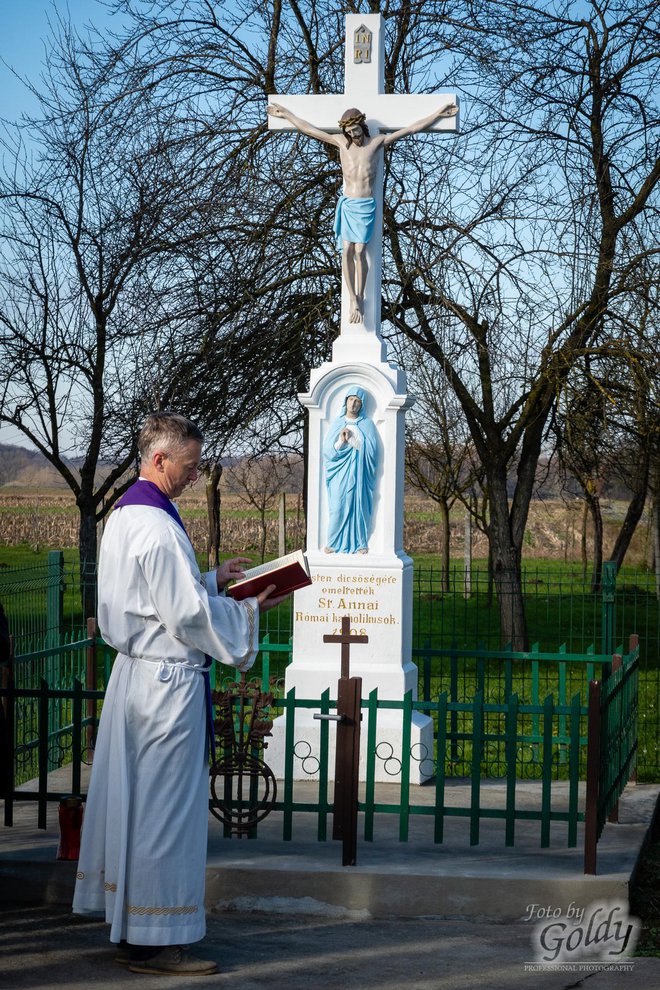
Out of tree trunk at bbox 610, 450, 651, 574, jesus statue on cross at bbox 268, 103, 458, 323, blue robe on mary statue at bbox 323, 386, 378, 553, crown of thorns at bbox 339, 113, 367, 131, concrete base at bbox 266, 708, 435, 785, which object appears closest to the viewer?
concrete base at bbox 266, 708, 435, 785

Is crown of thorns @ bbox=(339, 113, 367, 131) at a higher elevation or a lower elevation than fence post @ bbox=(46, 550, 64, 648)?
higher

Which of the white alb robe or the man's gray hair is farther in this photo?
the man's gray hair

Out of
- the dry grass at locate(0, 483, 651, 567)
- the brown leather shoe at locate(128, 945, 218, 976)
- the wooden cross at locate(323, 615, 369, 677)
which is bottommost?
the brown leather shoe at locate(128, 945, 218, 976)

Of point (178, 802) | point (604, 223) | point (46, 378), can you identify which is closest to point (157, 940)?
point (178, 802)

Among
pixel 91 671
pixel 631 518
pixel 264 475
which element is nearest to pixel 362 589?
pixel 91 671

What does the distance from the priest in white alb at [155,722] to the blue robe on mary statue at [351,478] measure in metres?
3.07

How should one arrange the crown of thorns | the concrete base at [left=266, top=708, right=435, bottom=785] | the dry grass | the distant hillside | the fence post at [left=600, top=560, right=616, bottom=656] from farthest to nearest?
the distant hillside < the dry grass < the fence post at [left=600, top=560, right=616, bottom=656] < the crown of thorns < the concrete base at [left=266, top=708, right=435, bottom=785]

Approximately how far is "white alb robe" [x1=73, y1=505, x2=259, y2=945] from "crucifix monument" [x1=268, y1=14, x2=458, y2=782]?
289 centimetres

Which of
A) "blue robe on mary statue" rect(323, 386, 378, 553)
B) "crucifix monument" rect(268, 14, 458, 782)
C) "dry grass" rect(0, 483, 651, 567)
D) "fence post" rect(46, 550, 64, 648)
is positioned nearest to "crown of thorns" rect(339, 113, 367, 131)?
"crucifix monument" rect(268, 14, 458, 782)

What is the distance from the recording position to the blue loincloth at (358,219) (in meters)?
7.87

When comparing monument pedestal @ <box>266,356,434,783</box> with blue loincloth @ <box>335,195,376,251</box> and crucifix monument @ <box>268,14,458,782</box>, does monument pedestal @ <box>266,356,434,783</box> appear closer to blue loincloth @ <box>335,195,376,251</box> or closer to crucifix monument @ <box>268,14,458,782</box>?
crucifix monument @ <box>268,14,458,782</box>

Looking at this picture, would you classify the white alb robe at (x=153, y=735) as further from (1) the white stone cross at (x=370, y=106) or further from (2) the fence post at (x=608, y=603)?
(2) the fence post at (x=608, y=603)

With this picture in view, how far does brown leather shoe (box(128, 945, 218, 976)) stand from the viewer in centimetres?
442

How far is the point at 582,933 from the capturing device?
498 centimetres
